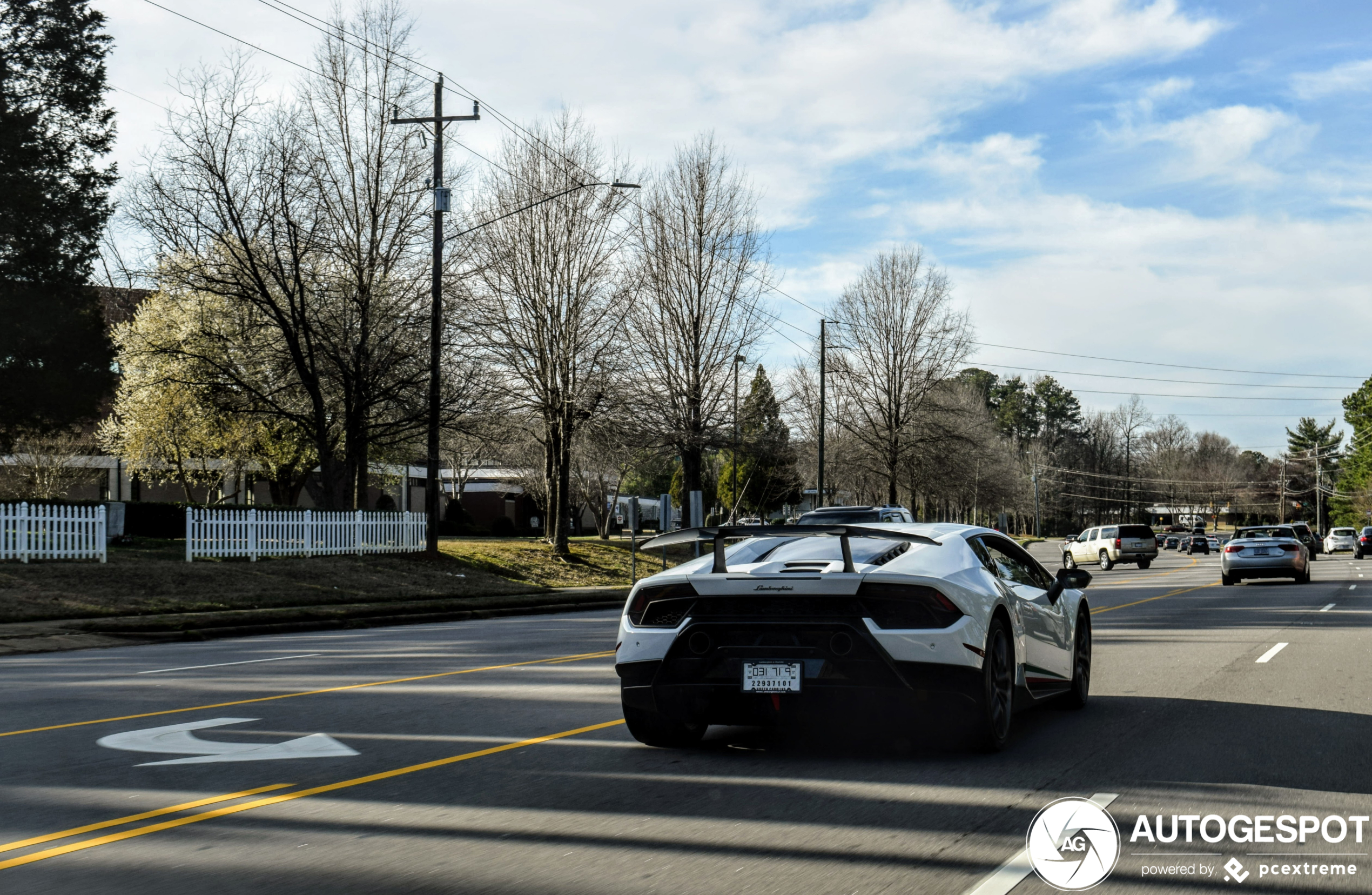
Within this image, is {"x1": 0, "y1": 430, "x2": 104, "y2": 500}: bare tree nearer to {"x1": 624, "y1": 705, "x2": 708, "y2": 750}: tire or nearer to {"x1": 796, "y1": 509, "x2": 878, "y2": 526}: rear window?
{"x1": 796, "y1": 509, "x2": 878, "y2": 526}: rear window

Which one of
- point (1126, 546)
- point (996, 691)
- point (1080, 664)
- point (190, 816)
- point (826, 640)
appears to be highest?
point (826, 640)

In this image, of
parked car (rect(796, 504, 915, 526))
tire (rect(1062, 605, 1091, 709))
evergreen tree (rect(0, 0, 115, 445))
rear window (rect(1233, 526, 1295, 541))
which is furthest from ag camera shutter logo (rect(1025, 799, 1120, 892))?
evergreen tree (rect(0, 0, 115, 445))

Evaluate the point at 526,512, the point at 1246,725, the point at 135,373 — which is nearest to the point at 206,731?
the point at 1246,725

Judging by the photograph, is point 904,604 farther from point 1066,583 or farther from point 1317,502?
point 1317,502

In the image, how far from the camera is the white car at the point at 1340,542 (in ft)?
215

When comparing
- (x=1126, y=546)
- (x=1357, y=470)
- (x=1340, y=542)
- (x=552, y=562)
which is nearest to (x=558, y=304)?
(x=552, y=562)

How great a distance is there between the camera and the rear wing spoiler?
6.91 metres

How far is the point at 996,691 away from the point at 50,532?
21160 mm

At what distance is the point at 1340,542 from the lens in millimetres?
66000

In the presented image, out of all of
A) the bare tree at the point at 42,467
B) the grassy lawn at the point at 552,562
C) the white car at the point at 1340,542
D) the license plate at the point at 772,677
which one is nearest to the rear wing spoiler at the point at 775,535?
the license plate at the point at 772,677

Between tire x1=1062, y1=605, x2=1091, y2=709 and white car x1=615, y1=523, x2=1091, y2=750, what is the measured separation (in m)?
1.51

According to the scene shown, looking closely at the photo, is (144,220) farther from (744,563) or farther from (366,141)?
(744,563)

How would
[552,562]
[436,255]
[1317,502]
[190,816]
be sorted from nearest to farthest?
[190,816] → [436,255] → [552,562] → [1317,502]

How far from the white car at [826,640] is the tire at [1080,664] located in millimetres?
1514
